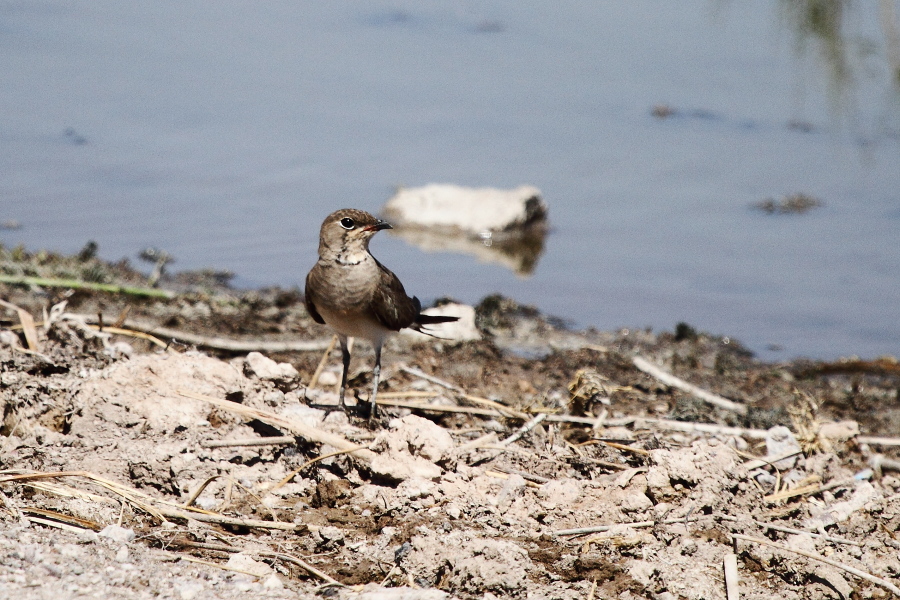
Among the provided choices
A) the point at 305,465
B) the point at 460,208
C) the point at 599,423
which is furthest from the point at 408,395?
the point at 460,208

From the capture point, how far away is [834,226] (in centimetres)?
1114

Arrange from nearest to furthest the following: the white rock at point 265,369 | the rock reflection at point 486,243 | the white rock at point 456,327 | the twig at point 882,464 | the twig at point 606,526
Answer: the twig at point 606,526
the white rock at point 265,369
the twig at point 882,464
the white rock at point 456,327
the rock reflection at point 486,243

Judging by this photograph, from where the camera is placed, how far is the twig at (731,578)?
3.76 meters

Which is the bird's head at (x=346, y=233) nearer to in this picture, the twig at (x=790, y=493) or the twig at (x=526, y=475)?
the twig at (x=526, y=475)

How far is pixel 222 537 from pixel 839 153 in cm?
1119

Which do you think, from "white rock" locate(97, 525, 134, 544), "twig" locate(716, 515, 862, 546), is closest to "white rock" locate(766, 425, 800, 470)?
"twig" locate(716, 515, 862, 546)

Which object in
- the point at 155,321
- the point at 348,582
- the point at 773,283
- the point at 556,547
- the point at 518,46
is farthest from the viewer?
the point at 518,46

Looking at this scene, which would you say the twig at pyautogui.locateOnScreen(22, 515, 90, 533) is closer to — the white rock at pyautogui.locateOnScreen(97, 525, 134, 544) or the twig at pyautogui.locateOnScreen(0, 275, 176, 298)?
the white rock at pyautogui.locateOnScreen(97, 525, 134, 544)

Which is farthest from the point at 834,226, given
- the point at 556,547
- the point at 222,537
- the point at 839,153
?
the point at 222,537

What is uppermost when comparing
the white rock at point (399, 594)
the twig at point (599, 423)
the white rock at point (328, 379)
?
the twig at point (599, 423)

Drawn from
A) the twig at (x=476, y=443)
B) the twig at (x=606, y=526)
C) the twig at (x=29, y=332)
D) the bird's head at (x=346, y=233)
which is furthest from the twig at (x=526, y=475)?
the twig at (x=29, y=332)

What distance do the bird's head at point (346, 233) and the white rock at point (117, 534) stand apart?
7.01 feet

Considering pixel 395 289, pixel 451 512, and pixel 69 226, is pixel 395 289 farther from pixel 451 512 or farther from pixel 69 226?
pixel 69 226

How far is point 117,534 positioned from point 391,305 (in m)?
2.16
